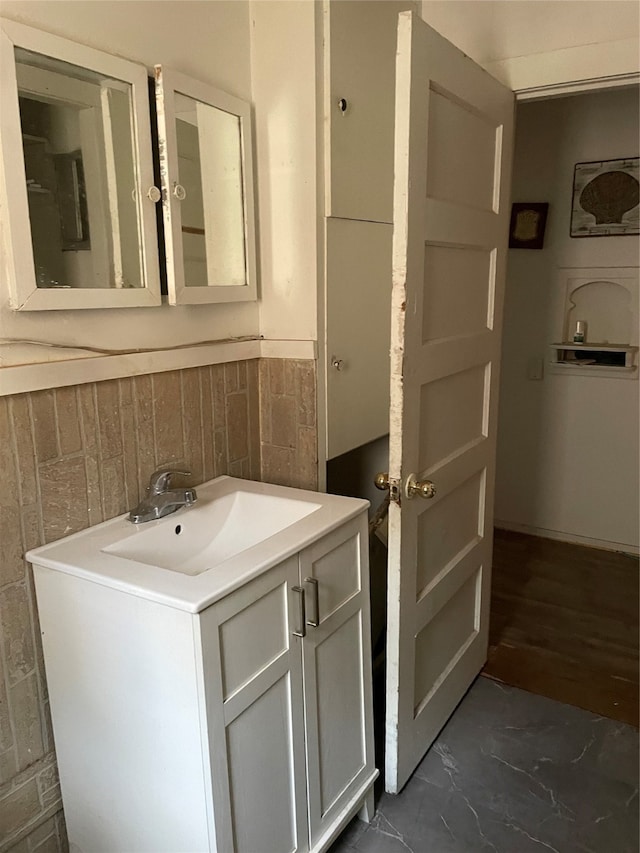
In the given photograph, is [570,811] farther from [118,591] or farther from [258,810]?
[118,591]

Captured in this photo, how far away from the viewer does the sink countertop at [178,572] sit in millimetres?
1186

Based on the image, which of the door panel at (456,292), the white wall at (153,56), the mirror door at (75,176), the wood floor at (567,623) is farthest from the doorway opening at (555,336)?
the mirror door at (75,176)

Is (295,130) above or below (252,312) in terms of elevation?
above

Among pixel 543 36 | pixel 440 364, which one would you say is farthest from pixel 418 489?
pixel 543 36

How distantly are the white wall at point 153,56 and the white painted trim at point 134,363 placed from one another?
0.03 metres

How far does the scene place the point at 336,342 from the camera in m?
1.98

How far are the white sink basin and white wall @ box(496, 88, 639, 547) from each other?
2.25 m

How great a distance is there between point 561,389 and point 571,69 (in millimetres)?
1872

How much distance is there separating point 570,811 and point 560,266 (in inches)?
97.9

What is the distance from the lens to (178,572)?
135cm

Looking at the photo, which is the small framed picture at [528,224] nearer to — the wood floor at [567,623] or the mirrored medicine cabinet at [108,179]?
the wood floor at [567,623]

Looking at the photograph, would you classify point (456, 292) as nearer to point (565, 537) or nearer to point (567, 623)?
point (567, 623)

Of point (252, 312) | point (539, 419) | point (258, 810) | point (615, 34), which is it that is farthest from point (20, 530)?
point (539, 419)

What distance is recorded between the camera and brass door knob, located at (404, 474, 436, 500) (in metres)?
1.68
